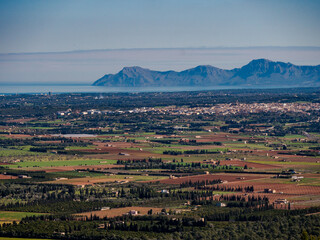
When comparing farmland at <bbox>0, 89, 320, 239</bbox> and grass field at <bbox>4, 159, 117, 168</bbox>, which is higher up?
farmland at <bbox>0, 89, 320, 239</bbox>

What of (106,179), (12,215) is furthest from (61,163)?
(12,215)

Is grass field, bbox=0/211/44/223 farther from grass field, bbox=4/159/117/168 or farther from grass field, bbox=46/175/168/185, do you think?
grass field, bbox=4/159/117/168

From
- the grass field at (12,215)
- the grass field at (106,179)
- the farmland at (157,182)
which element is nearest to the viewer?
the farmland at (157,182)

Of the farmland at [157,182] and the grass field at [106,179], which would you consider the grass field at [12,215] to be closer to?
the farmland at [157,182]

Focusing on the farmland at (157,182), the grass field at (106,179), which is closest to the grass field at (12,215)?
the farmland at (157,182)

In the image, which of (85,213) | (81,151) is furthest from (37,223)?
(81,151)

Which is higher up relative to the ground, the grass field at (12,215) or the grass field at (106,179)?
the grass field at (106,179)

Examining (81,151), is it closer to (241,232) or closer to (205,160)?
(205,160)

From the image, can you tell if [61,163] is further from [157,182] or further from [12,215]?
[12,215]

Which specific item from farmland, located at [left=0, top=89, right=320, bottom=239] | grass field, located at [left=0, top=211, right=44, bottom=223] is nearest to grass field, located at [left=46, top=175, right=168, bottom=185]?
farmland, located at [left=0, top=89, right=320, bottom=239]
